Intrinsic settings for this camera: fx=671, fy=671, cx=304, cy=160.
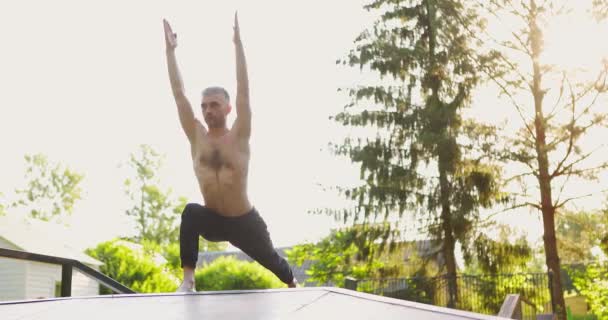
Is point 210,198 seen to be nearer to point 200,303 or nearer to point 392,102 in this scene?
point 200,303

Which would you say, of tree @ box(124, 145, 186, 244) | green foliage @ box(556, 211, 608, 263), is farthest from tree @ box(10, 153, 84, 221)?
green foliage @ box(556, 211, 608, 263)

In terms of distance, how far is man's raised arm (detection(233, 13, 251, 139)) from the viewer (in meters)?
3.86

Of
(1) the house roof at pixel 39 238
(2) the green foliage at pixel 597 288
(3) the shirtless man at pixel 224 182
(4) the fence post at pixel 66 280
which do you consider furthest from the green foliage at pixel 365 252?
(3) the shirtless man at pixel 224 182

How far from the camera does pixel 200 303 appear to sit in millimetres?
2500

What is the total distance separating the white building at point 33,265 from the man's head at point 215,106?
16192 millimetres

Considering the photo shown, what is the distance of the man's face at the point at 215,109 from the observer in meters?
3.88

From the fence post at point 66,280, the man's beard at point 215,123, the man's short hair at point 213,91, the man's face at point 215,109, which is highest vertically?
the man's short hair at point 213,91

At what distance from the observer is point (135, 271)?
19719mm

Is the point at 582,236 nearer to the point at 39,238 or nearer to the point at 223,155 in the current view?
the point at 223,155

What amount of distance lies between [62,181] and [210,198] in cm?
4407

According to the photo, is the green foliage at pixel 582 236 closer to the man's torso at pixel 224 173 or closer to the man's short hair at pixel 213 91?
the man's torso at pixel 224 173

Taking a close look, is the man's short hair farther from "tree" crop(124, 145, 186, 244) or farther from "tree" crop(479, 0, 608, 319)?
"tree" crop(124, 145, 186, 244)

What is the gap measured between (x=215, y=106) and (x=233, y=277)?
14.3m

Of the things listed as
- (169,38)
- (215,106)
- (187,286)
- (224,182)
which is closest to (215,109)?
(215,106)
